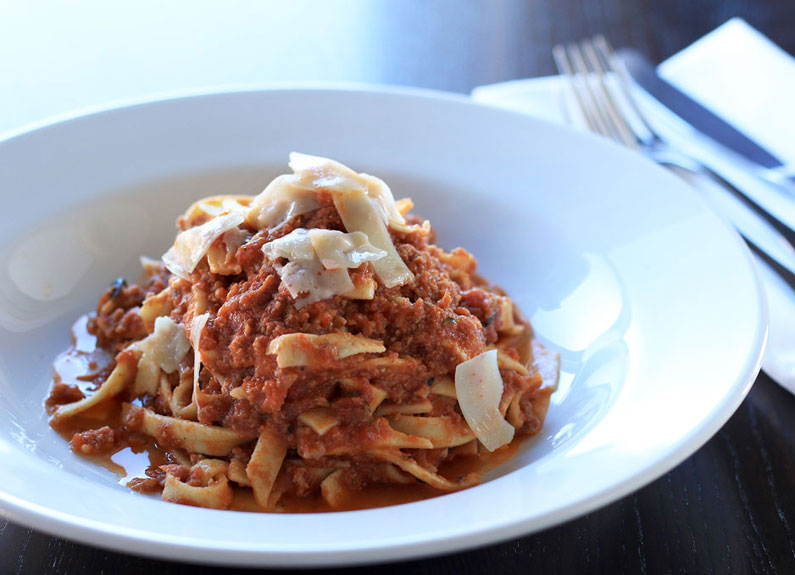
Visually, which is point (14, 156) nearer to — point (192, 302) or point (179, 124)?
point (179, 124)

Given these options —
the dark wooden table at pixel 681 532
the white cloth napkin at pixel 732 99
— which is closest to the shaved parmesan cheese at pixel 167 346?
the dark wooden table at pixel 681 532

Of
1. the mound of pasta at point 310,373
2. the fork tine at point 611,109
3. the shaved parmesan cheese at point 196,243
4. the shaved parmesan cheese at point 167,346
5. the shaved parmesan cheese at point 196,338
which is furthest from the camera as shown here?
the fork tine at point 611,109

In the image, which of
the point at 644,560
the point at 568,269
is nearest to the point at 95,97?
the point at 568,269

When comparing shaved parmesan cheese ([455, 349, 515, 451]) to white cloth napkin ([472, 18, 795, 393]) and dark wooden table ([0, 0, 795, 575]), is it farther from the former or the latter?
white cloth napkin ([472, 18, 795, 393])

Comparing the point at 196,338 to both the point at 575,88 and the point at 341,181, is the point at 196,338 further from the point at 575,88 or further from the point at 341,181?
the point at 575,88

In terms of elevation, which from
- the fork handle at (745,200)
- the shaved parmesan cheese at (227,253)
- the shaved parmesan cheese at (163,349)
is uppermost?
the shaved parmesan cheese at (227,253)

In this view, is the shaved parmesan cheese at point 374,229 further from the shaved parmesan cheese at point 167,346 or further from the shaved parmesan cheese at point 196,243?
the shaved parmesan cheese at point 167,346
